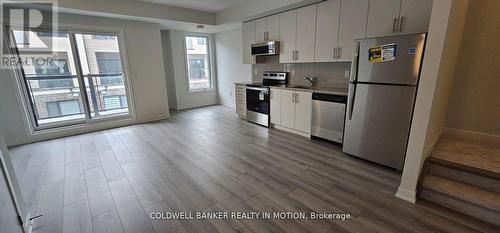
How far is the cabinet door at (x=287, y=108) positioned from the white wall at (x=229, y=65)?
1949mm

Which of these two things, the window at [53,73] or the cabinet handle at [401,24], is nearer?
the cabinet handle at [401,24]

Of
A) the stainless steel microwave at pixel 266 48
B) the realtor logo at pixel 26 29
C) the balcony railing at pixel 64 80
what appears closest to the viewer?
the realtor logo at pixel 26 29

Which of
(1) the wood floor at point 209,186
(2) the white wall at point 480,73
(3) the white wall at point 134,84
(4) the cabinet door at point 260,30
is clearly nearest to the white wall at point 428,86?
(1) the wood floor at point 209,186

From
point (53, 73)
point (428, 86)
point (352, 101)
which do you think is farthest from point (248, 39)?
point (53, 73)

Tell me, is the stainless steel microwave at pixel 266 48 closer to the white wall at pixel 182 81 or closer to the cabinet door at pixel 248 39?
the cabinet door at pixel 248 39

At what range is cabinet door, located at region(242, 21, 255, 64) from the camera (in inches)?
185


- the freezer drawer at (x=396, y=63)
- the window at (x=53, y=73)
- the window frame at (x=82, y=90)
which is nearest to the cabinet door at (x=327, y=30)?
the freezer drawer at (x=396, y=63)

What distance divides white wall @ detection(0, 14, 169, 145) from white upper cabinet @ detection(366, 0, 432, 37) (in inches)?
175

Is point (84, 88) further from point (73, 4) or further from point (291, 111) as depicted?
point (291, 111)

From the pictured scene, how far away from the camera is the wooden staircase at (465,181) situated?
1.79 meters

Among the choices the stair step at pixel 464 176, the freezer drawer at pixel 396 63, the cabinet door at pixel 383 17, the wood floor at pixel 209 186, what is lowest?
the wood floor at pixel 209 186

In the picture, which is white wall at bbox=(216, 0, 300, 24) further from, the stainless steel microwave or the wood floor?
the wood floor

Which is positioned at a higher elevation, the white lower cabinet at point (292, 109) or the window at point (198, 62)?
the window at point (198, 62)

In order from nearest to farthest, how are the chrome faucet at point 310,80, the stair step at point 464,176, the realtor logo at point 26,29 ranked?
1. the stair step at point 464,176
2. the realtor logo at point 26,29
3. the chrome faucet at point 310,80
